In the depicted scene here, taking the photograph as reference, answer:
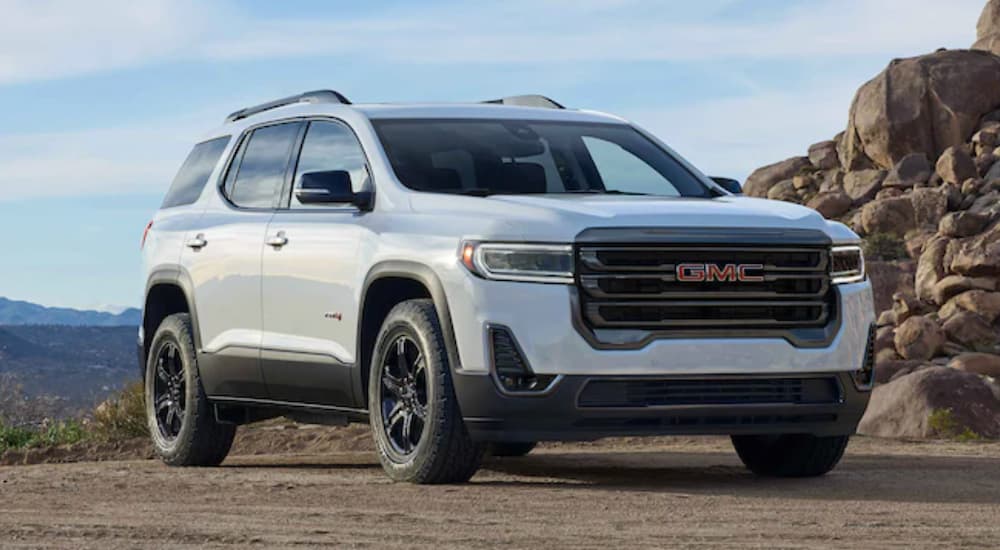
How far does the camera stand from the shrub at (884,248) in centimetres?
3547

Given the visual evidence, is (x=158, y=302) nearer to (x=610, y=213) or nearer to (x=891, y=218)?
(x=610, y=213)

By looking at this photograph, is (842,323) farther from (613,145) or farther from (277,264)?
(277,264)

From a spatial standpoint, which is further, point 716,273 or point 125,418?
point 125,418

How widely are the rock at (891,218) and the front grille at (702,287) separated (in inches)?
1087

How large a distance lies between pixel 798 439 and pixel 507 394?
220 cm

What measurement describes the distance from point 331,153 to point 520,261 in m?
2.13

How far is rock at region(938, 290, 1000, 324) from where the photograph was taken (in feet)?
101

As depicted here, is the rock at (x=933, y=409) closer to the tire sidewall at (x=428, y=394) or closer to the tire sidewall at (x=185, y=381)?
the tire sidewall at (x=185, y=381)

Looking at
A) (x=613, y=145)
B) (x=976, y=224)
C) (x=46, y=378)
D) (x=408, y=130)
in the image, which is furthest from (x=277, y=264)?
(x=46, y=378)

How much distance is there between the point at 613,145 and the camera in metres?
11.0

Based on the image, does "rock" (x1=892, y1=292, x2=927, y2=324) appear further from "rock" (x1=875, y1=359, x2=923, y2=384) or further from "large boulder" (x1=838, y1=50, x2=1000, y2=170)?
"rock" (x1=875, y1=359, x2=923, y2=384)

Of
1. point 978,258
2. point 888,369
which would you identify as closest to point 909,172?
point 978,258

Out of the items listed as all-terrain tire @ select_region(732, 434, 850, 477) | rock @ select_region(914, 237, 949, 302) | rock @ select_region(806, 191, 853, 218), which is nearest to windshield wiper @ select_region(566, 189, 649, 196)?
all-terrain tire @ select_region(732, 434, 850, 477)

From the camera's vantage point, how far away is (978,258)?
103 feet
